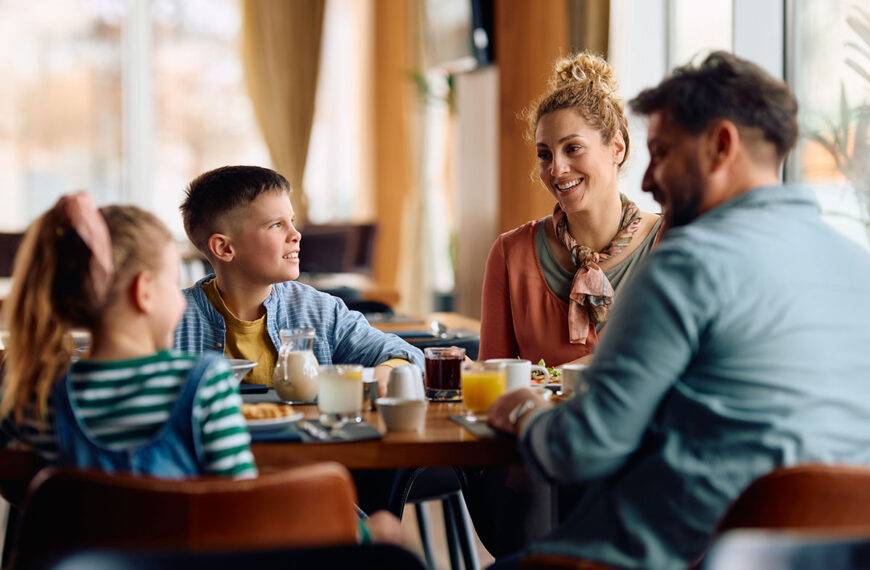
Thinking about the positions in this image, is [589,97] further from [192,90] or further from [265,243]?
[192,90]

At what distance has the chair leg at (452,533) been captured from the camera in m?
2.56

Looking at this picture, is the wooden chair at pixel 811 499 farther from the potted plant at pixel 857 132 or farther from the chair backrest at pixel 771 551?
the potted plant at pixel 857 132

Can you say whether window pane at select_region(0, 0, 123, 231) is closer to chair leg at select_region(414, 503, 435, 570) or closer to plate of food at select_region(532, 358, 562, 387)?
chair leg at select_region(414, 503, 435, 570)

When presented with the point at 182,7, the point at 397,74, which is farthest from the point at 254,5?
the point at 397,74

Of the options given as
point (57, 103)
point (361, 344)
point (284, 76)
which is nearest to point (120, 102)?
point (57, 103)

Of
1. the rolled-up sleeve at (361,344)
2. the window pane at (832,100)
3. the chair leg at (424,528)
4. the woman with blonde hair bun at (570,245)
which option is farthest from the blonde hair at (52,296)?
the window pane at (832,100)

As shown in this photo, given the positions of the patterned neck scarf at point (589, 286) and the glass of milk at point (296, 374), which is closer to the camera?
the glass of milk at point (296, 374)

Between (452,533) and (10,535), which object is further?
(452,533)

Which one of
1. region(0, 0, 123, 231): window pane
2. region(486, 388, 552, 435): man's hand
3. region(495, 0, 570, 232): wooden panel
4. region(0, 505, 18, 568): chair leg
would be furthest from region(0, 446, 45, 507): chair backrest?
region(0, 0, 123, 231): window pane

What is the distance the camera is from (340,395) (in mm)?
1562

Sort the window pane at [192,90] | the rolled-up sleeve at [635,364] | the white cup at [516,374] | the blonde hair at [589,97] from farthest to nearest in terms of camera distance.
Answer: the window pane at [192,90] → the blonde hair at [589,97] → the white cup at [516,374] → the rolled-up sleeve at [635,364]

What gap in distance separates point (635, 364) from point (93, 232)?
779 mm

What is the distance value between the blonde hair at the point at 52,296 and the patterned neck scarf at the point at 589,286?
121cm

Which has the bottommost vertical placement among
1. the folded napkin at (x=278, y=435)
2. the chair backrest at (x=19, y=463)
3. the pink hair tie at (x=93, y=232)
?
the chair backrest at (x=19, y=463)
